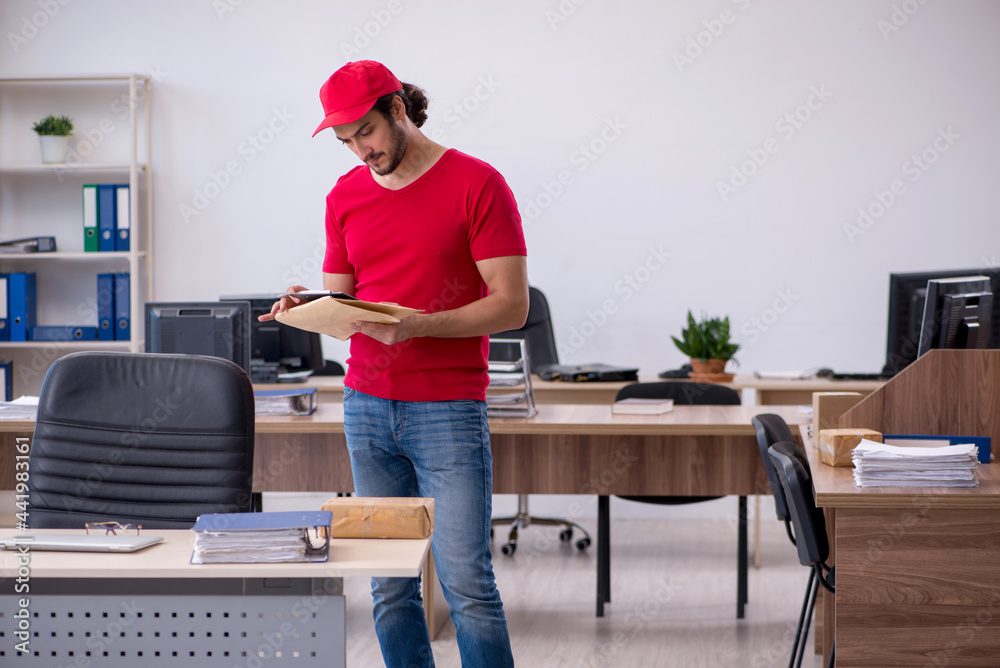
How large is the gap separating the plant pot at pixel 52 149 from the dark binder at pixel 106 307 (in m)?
0.66

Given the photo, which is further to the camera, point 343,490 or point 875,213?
point 875,213

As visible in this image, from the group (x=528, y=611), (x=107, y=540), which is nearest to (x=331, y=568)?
(x=107, y=540)

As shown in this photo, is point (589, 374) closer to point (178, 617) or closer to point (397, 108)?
point (397, 108)

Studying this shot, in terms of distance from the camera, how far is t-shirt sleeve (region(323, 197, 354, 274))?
202 cm

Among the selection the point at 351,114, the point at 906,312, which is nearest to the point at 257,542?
the point at 351,114

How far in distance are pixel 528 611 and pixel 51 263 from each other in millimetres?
3501

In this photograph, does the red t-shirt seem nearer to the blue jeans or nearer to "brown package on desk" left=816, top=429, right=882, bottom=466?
the blue jeans

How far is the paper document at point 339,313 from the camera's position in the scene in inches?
64.5

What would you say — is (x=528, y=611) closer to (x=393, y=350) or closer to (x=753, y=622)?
(x=753, y=622)

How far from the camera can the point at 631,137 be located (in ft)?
16.4

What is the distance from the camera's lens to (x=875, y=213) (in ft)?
16.1

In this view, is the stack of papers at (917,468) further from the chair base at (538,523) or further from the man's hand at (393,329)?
the chair base at (538,523)

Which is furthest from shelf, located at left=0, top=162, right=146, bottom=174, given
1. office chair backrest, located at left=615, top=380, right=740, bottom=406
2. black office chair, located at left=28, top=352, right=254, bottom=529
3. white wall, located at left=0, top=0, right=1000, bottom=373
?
black office chair, located at left=28, top=352, right=254, bottom=529

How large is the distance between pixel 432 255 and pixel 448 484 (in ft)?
1.51
